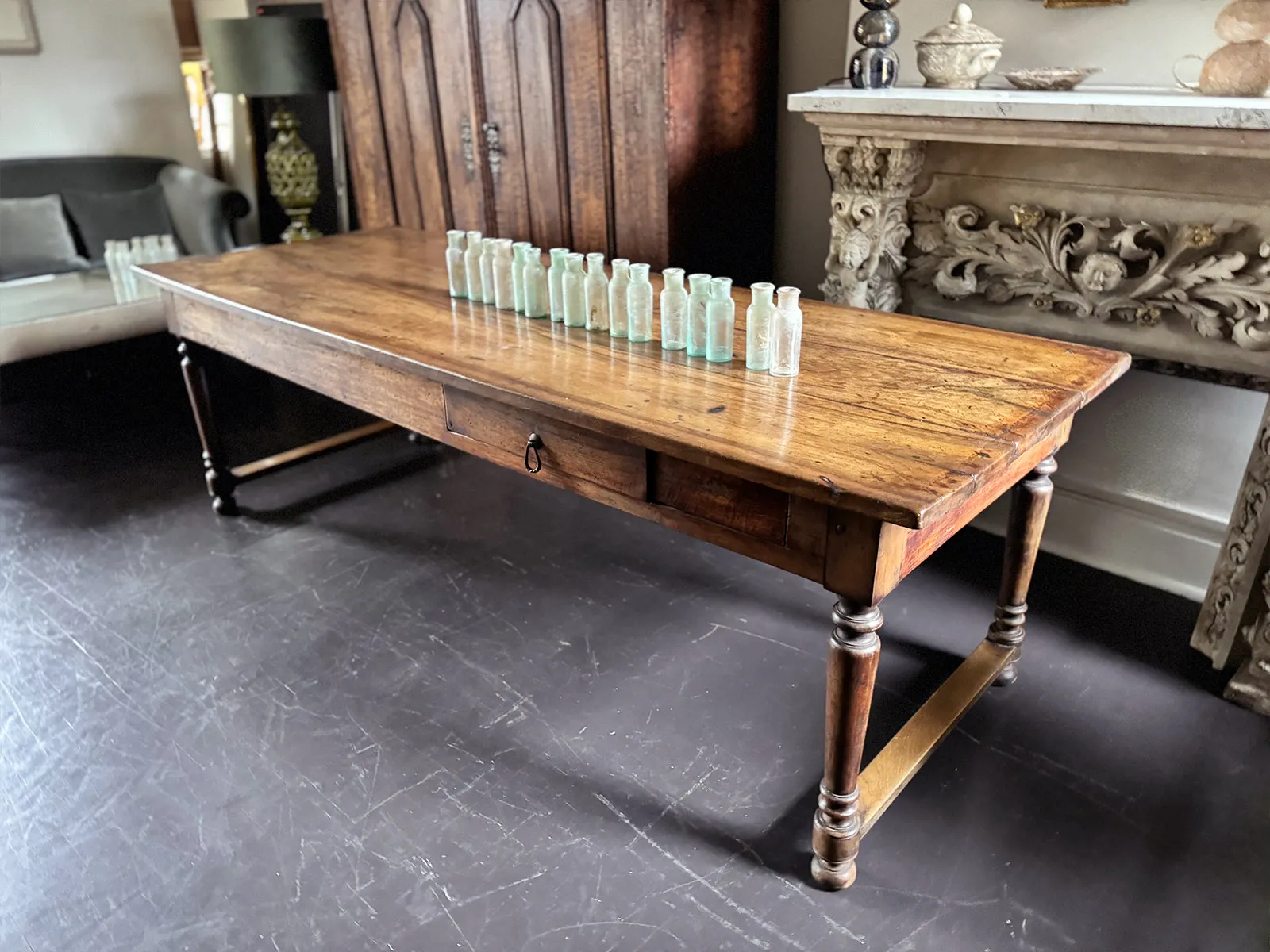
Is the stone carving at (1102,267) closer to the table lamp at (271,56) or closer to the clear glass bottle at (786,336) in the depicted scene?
the clear glass bottle at (786,336)

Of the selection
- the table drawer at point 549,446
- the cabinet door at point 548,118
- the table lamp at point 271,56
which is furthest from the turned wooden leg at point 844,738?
the table lamp at point 271,56

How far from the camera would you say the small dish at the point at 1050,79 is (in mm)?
1953

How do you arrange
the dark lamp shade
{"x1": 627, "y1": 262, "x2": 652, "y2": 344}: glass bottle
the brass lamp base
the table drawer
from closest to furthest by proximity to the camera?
1. the table drawer
2. {"x1": 627, "y1": 262, "x2": 652, "y2": 344}: glass bottle
3. the dark lamp shade
4. the brass lamp base

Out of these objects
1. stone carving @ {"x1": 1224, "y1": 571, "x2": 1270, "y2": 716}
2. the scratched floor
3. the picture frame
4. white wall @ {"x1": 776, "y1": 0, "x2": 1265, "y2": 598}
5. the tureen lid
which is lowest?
the scratched floor

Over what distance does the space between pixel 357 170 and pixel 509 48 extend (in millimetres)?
952

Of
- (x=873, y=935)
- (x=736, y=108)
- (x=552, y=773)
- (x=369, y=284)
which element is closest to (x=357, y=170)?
(x=369, y=284)

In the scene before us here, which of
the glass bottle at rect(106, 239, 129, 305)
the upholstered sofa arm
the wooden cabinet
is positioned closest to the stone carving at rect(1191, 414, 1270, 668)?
the wooden cabinet

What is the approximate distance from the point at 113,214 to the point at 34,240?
1.28ft

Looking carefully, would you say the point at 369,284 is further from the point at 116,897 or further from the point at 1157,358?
the point at 1157,358

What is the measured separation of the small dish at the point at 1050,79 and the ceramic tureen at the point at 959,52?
0.08 meters

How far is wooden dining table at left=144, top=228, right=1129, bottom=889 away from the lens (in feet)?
4.20

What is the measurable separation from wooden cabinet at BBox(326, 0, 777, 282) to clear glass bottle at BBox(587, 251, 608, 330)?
2.41 ft

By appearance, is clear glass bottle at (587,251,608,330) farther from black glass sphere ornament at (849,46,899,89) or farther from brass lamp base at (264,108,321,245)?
brass lamp base at (264,108,321,245)

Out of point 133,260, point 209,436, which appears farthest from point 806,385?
point 133,260
